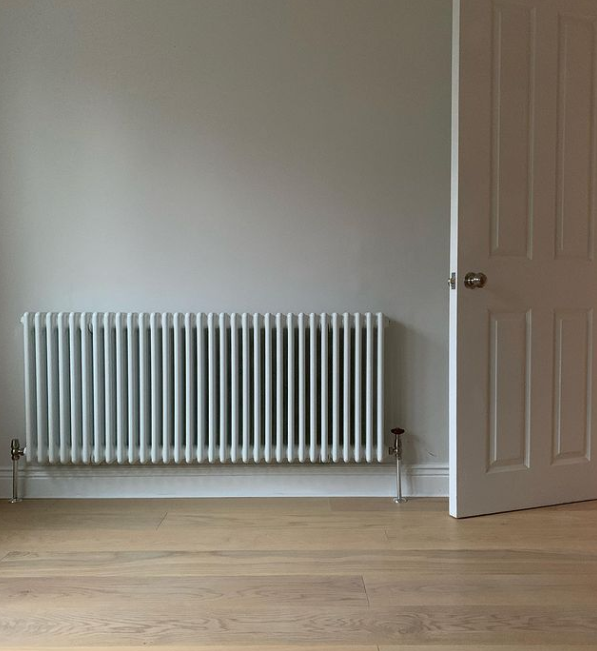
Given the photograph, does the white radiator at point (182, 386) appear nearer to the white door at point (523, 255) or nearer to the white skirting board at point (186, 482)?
the white skirting board at point (186, 482)

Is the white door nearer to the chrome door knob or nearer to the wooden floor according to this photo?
the chrome door knob

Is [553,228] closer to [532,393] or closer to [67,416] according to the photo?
[532,393]

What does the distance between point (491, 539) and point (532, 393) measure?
583 mm

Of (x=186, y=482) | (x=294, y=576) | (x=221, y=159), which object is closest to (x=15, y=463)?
(x=186, y=482)

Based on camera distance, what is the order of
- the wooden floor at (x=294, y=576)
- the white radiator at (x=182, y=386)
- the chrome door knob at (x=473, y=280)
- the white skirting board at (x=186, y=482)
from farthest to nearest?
the white skirting board at (x=186, y=482) < the white radiator at (x=182, y=386) < the chrome door knob at (x=473, y=280) < the wooden floor at (x=294, y=576)

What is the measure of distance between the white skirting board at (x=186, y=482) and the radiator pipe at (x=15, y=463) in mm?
30

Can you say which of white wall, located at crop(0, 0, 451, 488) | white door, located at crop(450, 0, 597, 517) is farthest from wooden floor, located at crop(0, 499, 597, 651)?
white wall, located at crop(0, 0, 451, 488)

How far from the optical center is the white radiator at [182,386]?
93.8 inches

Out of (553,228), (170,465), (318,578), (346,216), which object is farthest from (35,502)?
(553,228)

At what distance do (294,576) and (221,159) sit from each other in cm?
160

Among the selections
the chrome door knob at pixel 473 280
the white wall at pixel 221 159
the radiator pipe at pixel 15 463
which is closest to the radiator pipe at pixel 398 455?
the white wall at pixel 221 159

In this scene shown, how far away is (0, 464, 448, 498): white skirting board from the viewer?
98.3 inches

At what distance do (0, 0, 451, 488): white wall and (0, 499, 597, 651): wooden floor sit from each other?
0.76 meters

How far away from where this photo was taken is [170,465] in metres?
2.50
